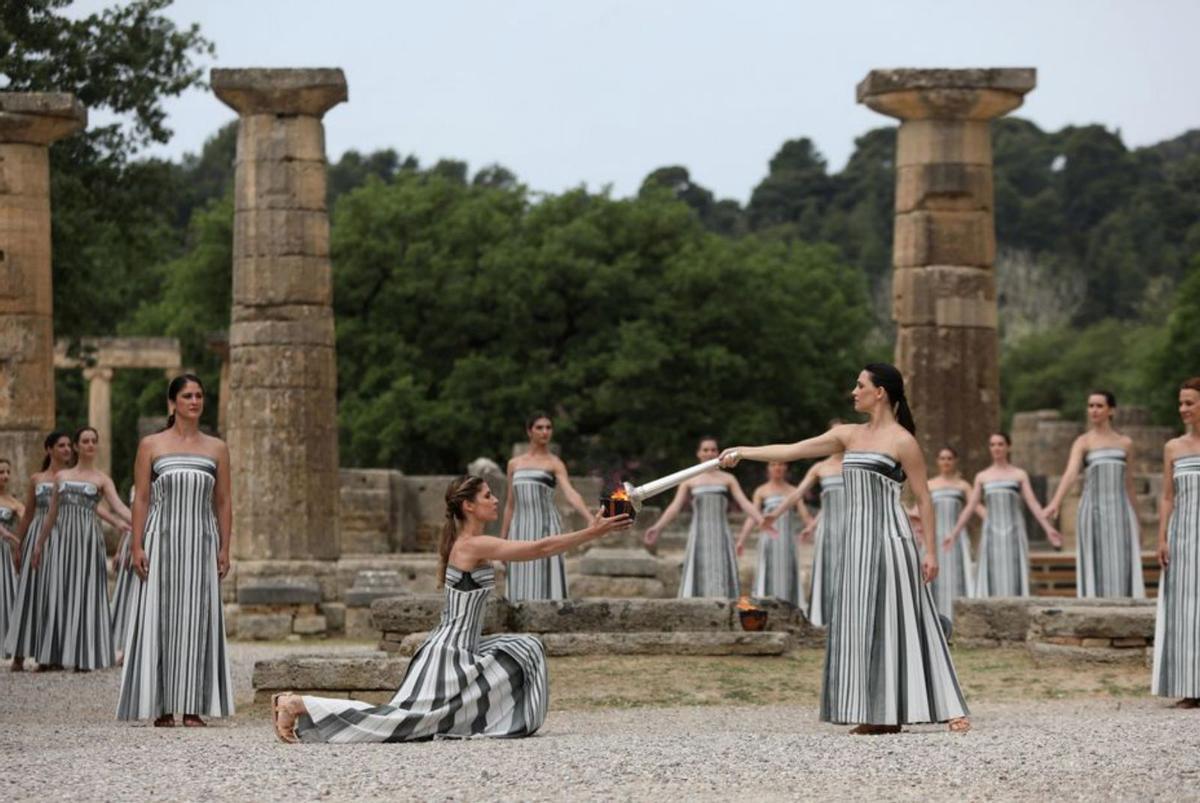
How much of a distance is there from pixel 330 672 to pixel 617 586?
11.4m

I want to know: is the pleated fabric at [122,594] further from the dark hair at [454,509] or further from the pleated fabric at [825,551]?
the dark hair at [454,509]

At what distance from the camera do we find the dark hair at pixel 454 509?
11.7 metres

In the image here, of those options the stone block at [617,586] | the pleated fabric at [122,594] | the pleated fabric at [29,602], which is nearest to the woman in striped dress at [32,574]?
the pleated fabric at [29,602]

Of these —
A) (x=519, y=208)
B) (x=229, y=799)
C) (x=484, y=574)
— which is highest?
(x=519, y=208)

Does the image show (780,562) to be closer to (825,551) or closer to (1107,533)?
(825,551)

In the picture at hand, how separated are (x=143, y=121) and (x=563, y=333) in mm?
21148

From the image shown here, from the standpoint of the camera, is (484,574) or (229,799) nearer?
(229,799)

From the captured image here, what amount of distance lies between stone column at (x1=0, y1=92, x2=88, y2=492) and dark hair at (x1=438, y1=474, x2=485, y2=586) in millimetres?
12199

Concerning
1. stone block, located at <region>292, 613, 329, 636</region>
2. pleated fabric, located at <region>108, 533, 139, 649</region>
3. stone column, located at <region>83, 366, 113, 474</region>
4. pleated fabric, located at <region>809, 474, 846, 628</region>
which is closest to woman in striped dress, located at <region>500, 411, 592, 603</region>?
pleated fabric, located at <region>809, 474, 846, 628</region>

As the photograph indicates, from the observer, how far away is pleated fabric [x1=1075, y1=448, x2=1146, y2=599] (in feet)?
59.5

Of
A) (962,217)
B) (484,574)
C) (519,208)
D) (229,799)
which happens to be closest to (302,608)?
(962,217)

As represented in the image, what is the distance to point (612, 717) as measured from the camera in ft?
45.2

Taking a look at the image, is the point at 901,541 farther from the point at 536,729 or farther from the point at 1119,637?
the point at 1119,637

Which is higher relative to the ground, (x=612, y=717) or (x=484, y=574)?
(x=484, y=574)
